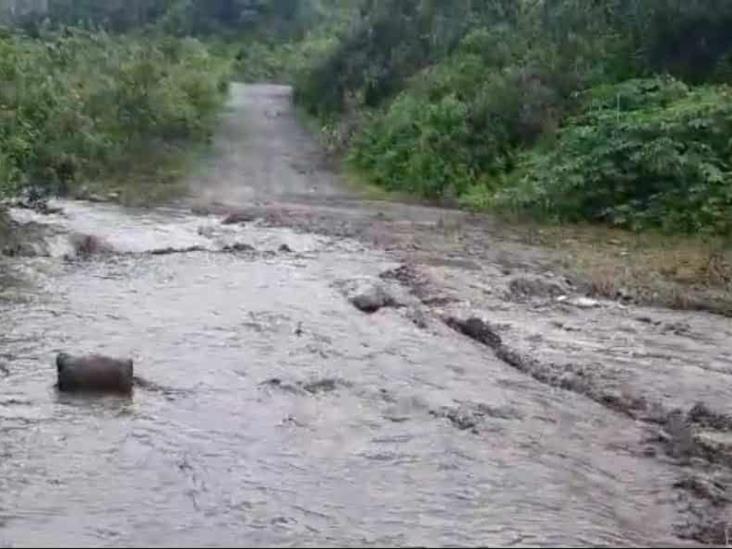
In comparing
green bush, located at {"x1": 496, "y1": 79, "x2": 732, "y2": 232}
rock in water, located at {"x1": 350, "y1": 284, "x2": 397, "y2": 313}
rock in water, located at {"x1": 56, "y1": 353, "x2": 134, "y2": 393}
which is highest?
green bush, located at {"x1": 496, "y1": 79, "x2": 732, "y2": 232}

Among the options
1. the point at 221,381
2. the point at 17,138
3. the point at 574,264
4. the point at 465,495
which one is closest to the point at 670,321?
the point at 574,264

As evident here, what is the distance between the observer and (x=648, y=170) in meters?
18.3

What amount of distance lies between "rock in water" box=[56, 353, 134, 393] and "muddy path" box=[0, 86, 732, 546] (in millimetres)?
135

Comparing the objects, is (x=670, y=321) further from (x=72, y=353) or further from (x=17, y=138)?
(x=17, y=138)

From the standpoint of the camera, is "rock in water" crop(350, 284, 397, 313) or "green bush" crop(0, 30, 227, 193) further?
"green bush" crop(0, 30, 227, 193)

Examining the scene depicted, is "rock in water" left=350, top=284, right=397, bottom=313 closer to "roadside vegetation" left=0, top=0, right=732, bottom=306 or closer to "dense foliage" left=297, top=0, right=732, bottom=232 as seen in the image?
"roadside vegetation" left=0, top=0, right=732, bottom=306

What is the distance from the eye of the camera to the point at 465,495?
25.3 feet

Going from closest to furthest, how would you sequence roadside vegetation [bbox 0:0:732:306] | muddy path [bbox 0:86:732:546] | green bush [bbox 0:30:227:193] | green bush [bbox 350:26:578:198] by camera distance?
1. muddy path [bbox 0:86:732:546]
2. roadside vegetation [bbox 0:0:732:306]
3. green bush [bbox 0:30:227:193]
4. green bush [bbox 350:26:578:198]

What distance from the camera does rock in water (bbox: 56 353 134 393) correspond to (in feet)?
31.9

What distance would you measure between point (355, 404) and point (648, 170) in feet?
32.1

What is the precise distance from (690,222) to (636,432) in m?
8.53

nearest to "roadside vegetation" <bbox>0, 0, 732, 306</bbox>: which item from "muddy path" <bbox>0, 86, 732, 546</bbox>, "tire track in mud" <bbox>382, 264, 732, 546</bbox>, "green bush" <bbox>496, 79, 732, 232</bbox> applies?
"green bush" <bbox>496, 79, 732, 232</bbox>

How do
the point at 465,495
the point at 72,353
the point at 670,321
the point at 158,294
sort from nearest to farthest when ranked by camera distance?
the point at 465,495, the point at 72,353, the point at 670,321, the point at 158,294

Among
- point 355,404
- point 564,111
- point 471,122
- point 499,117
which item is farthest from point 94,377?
point 471,122
